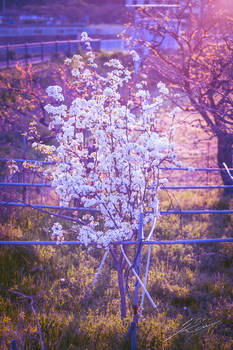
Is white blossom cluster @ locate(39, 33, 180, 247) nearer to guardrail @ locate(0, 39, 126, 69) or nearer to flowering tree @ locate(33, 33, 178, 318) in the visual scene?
flowering tree @ locate(33, 33, 178, 318)

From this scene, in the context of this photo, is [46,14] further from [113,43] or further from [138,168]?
[138,168]

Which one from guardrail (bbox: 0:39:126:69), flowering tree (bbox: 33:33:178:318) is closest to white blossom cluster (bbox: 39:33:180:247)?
flowering tree (bbox: 33:33:178:318)

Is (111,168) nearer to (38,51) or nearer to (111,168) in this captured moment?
(111,168)

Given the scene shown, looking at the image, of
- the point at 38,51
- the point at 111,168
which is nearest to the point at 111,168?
the point at 111,168

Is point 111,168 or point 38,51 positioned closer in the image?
point 111,168

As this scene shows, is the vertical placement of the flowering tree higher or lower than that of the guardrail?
lower

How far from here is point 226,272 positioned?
4.71m

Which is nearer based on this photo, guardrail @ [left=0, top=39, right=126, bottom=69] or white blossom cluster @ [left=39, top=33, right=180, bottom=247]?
white blossom cluster @ [left=39, top=33, right=180, bottom=247]

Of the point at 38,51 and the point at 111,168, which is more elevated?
the point at 38,51

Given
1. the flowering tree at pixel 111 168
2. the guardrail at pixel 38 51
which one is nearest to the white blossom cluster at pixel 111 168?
the flowering tree at pixel 111 168

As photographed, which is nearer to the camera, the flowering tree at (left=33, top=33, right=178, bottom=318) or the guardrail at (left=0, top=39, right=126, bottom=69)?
the flowering tree at (left=33, top=33, right=178, bottom=318)

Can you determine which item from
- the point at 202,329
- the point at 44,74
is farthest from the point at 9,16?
the point at 202,329

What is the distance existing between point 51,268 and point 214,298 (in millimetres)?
2086

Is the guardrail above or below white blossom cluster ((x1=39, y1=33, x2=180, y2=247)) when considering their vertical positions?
above
